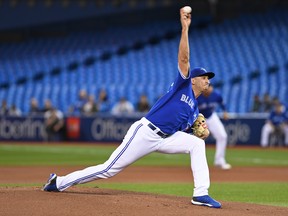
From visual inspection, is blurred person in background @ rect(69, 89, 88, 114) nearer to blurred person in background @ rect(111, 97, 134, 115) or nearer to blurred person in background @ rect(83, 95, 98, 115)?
blurred person in background @ rect(83, 95, 98, 115)

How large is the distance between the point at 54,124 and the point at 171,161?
8611mm

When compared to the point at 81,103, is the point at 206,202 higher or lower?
lower

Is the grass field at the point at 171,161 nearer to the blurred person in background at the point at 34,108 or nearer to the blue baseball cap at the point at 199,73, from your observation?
the blue baseball cap at the point at 199,73

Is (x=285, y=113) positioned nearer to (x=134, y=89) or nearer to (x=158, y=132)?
(x=134, y=89)

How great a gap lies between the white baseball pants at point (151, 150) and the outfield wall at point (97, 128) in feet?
55.8

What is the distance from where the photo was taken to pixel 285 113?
82.7 feet

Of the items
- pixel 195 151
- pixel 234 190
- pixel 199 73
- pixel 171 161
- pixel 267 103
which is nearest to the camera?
pixel 195 151

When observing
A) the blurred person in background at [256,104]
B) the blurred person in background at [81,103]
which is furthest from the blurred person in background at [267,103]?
the blurred person in background at [81,103]

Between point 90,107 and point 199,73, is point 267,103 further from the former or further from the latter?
point 199,73

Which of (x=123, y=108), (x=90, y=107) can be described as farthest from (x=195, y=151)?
(x=90, y=107)

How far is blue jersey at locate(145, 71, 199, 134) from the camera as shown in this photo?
28.7 ft

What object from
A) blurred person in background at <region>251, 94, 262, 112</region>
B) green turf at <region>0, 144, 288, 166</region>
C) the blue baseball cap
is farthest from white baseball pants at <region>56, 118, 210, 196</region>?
blurred person in background at <region>251, 94, 262, 112</region>

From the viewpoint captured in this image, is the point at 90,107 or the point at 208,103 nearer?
the point at 208,103

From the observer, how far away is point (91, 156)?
2089cm
